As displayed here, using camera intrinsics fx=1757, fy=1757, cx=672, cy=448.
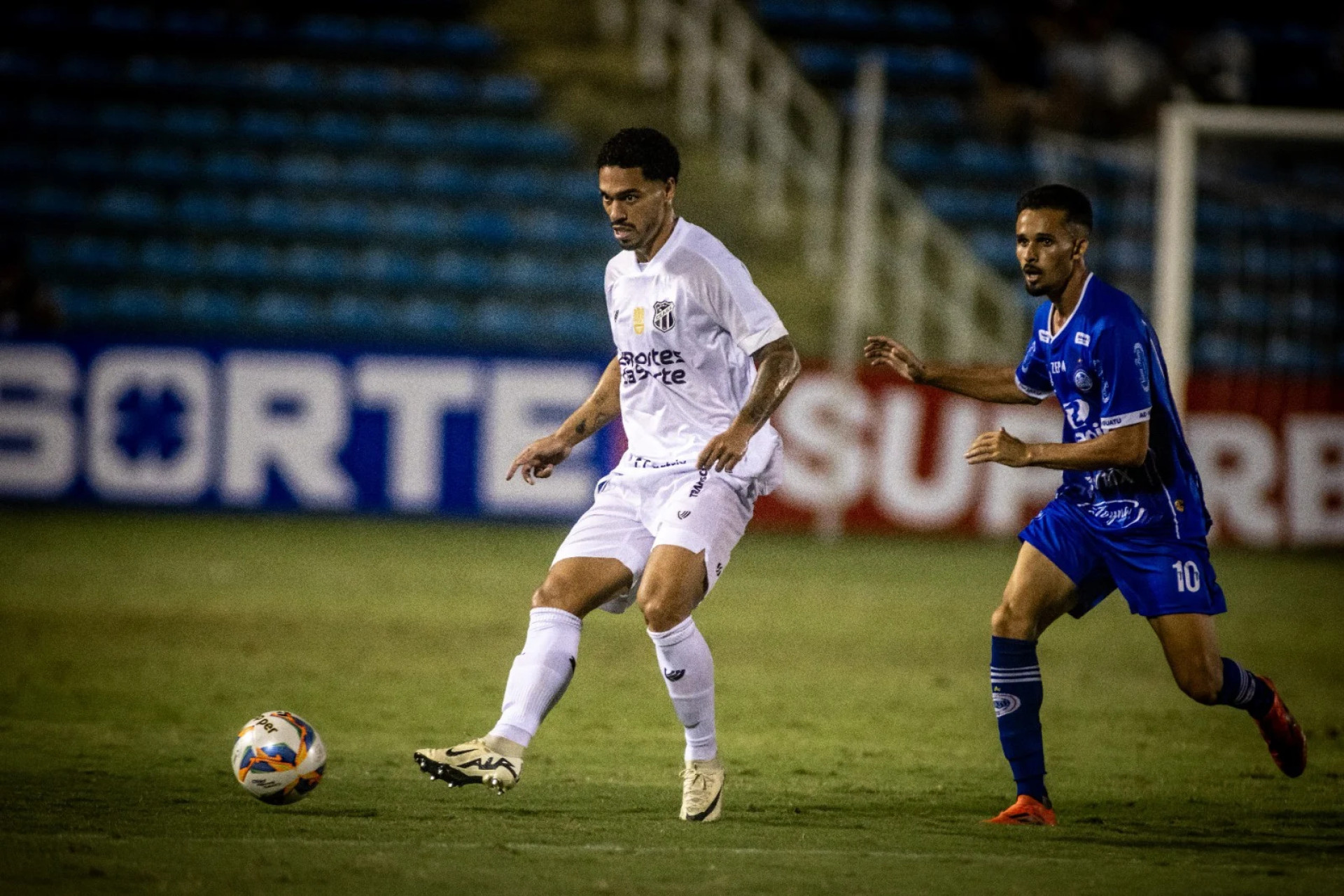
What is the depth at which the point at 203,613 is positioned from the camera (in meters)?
10.7

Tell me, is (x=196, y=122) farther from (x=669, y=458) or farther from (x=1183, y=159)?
(x=669, y=458)

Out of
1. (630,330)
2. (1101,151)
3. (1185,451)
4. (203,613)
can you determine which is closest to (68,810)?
(630,330)

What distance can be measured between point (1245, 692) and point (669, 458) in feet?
6.92

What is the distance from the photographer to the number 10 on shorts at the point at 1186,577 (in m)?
5.81

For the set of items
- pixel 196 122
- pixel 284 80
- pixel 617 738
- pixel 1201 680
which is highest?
pixel 284 80

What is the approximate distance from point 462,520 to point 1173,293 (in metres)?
6.89

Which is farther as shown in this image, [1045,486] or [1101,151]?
[1101,151]

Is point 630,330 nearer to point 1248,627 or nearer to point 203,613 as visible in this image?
point 203,613

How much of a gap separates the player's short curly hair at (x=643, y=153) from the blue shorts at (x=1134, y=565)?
1.76 metres

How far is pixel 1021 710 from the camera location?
5.89 m

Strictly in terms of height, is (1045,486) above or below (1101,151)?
below

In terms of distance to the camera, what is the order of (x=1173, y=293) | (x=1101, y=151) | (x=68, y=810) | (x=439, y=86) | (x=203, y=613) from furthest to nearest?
(x=439, y=86)
(x=1101, y=151)
(x=1173, y=293)
(x=203, y=613)
(x=68, y=810)

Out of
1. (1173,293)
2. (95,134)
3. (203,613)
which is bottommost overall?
(203,613)

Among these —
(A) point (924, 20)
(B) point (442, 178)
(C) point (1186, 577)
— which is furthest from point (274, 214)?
(C) point (1186, 577)
